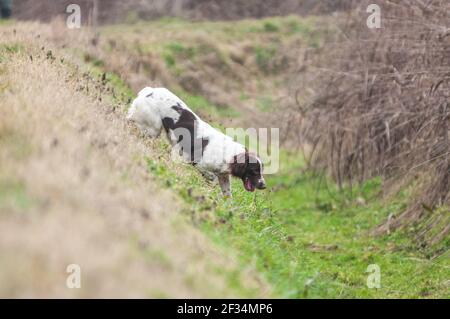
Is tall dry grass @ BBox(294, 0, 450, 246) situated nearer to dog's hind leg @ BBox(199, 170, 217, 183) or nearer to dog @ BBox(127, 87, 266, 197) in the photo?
dog @ BBox(127, 87, 266, 197)

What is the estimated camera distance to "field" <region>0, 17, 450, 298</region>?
5.39m

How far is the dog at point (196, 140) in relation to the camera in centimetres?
1097

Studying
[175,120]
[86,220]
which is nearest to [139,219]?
[86,220]

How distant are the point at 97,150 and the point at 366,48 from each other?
29.8 ft

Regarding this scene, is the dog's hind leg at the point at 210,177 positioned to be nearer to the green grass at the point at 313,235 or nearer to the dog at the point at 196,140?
the dog at the point at 196,140

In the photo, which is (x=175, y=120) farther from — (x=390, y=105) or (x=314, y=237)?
(x=390, y=105)

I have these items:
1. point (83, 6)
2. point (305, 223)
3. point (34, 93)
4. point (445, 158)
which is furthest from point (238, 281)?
point (83, 6)

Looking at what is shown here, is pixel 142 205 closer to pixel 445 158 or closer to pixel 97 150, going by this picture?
pixel 97 150

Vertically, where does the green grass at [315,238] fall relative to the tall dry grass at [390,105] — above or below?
below

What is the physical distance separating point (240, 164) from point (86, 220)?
5.30 m

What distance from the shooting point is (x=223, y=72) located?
30.1m

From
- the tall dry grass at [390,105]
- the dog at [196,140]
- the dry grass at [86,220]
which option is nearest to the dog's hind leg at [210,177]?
the dog at [196,140]

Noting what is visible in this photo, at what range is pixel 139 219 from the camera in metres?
6.40

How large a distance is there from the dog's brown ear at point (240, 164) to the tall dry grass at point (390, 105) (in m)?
2.49
